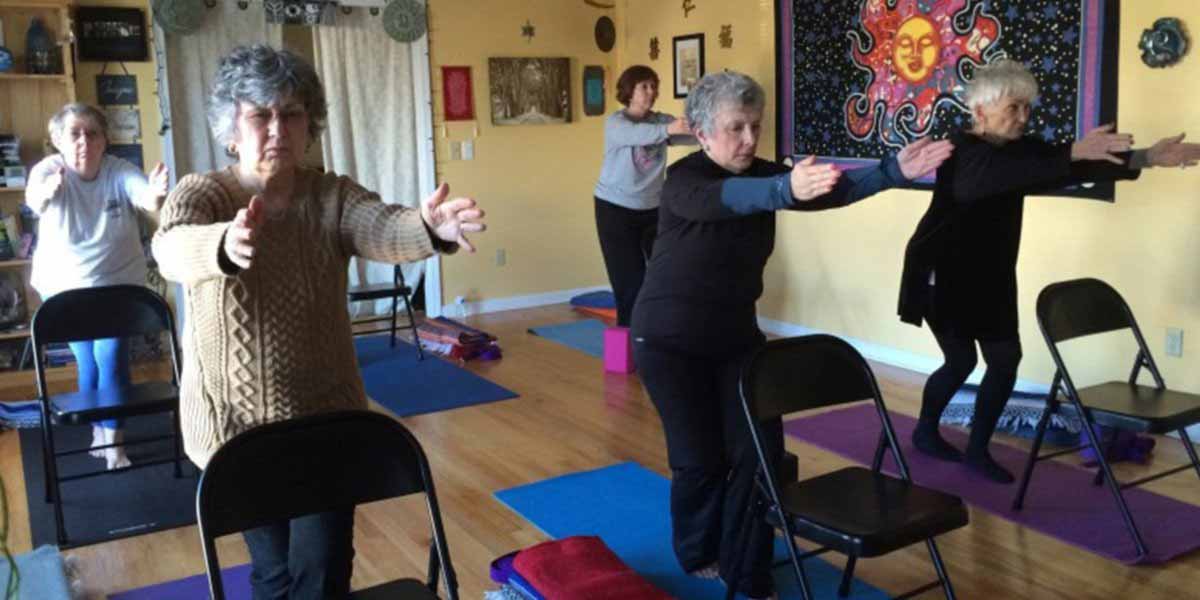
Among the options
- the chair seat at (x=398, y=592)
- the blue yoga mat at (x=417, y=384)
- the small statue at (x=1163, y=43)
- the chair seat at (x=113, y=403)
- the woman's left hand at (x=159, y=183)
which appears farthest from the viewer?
the blue yoga mat at (x=417, y=384)

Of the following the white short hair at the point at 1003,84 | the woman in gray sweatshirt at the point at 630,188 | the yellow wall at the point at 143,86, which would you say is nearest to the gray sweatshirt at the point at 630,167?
the woman in gray sweatshirt at the point at 630,188

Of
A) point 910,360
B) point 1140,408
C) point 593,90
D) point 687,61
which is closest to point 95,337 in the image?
point 1140,408

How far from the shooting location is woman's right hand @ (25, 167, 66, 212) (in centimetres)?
379

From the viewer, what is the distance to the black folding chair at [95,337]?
3541 mm

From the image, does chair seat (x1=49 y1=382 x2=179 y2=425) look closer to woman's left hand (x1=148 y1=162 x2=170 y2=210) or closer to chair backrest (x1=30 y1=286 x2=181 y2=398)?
chair backrest (x1=30 y1=286 x2=181 y2=398)

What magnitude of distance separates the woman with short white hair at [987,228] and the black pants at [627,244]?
181 centimetres

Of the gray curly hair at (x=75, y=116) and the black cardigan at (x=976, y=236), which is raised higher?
the gray curly hair at (x=75, y=116)

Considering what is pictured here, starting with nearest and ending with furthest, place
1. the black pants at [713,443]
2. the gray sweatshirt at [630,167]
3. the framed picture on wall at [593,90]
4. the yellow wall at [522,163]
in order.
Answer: the black pants at [713,443] < the gray sweatshirt at [630,167] < the yellow wall at [522,163] < the framed picture on wall at [593,90]

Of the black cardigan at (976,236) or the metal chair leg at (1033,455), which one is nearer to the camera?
the black cardigan at (976,236)

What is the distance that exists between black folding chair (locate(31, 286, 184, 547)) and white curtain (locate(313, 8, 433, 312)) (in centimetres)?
304

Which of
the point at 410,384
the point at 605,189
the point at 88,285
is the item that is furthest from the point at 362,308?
the point at 88,285

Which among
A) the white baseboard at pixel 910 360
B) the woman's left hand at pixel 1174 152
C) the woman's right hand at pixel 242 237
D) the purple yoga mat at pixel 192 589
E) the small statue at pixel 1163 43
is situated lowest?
the purple yoga mat at pixel 192 589

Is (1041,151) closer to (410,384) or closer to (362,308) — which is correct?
(410,384)

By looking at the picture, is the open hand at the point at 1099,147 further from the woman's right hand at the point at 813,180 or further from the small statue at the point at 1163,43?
the woman's right hand at the point at 813,180
